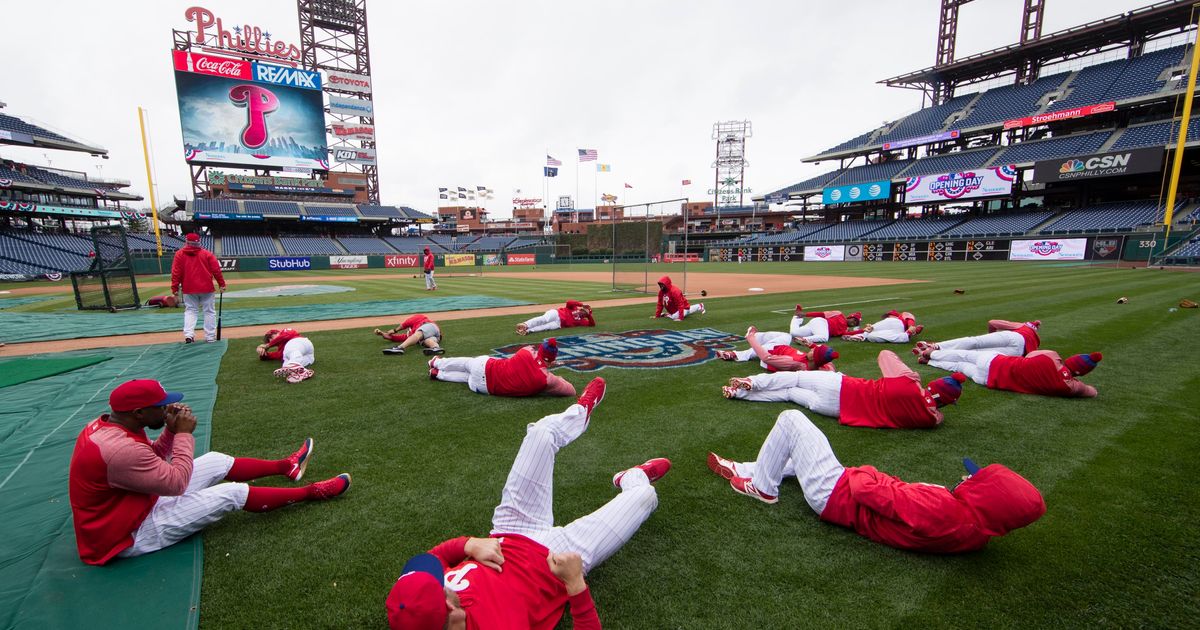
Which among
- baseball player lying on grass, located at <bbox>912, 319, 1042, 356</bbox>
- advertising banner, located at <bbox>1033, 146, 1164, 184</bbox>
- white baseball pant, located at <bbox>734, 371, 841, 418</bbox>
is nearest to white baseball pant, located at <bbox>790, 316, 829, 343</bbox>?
baseball player lying on grass, located at <bbox>912, 319, 1042, 356</bbox>

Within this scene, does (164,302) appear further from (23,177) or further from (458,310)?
(23,177)

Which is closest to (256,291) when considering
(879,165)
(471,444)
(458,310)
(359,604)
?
(458,310)

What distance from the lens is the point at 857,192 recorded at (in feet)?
165

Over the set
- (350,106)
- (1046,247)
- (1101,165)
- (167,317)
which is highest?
(350,106)

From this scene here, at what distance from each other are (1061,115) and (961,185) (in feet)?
26.8

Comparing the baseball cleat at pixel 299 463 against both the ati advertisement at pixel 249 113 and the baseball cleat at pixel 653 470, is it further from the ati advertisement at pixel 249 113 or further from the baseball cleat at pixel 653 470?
the ati advertisement at pixel 249 113

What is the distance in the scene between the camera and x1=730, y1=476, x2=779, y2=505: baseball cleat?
135 inches

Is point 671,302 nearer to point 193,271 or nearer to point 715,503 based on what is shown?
point 715,503

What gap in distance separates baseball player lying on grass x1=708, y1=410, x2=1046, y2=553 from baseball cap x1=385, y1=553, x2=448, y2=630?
2422mm

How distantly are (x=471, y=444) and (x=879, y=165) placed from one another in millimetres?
61691

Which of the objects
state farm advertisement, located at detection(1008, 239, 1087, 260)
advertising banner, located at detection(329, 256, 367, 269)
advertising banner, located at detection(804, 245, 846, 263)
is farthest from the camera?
advertising banner, located at detection(804, 245, 846, 263)

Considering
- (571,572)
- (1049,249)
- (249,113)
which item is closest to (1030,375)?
(571,572)

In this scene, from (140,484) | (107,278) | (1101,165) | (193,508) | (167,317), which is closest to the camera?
(140,484)

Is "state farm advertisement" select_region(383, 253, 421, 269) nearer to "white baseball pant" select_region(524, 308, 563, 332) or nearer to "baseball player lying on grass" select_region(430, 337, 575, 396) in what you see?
"white baseball pant" select_region(524, 308, 563, 332)
